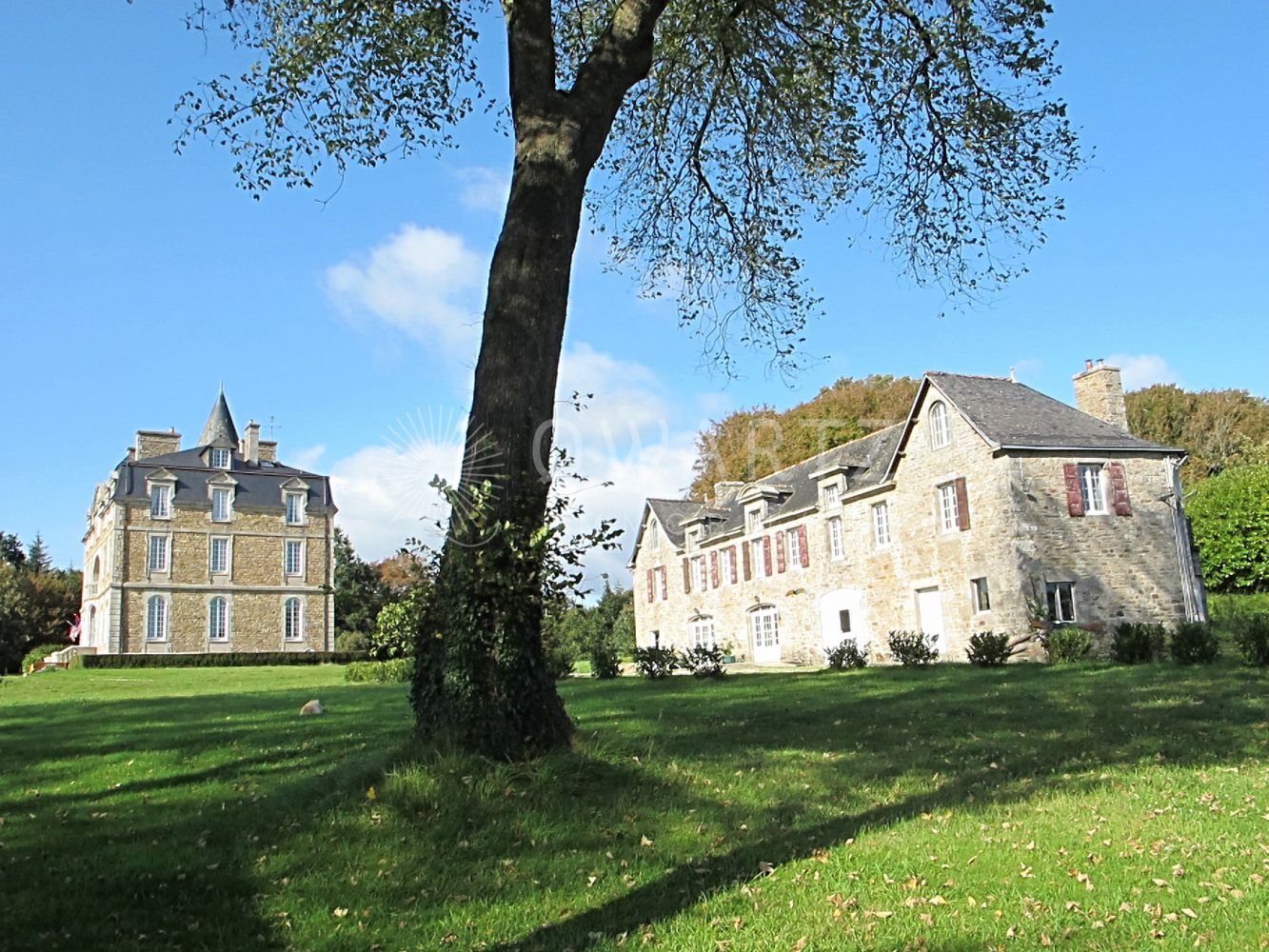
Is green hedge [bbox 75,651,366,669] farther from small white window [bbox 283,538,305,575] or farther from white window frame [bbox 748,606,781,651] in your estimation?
white window frame [bbox 748,606,781,651]

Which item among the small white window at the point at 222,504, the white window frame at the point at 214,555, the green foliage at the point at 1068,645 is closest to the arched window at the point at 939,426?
the green foliage at the point at 1068,645

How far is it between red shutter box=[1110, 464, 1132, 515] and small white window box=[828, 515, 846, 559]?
805 centimetres

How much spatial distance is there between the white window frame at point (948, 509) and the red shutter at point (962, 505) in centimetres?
5

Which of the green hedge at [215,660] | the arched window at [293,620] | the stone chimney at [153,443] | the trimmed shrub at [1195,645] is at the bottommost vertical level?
the trimmed shrub at [1195,645]

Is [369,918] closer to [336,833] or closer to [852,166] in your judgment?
[336,833]

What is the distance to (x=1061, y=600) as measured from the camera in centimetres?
2339

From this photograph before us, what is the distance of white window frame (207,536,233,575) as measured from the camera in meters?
46.4

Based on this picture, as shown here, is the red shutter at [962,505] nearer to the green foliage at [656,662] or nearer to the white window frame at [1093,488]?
the white window frame at [1093,488]

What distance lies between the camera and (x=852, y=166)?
37.8 feet

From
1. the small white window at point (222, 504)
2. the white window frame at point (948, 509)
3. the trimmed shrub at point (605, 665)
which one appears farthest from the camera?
the small white window at point (222, 504)

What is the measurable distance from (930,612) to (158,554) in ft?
117

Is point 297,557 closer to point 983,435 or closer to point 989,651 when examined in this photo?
point 983,435

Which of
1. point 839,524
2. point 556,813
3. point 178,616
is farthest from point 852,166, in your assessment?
point 178,616

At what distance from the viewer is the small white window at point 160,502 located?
45469 millimetres
